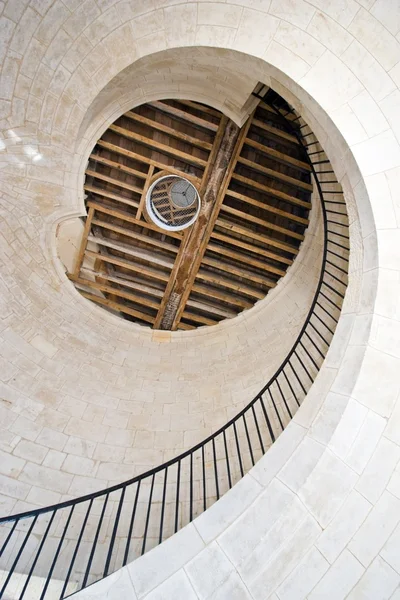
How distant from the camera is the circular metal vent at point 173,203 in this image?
19.2 ft

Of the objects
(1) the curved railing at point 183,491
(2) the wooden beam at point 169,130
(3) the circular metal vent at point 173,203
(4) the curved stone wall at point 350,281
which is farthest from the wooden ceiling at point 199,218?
(4) the curved stone wall at point 350,281

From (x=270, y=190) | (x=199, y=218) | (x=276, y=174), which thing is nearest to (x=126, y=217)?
(x=199, y=218)

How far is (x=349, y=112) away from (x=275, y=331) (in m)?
3.15

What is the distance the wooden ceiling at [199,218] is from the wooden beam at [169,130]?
0.01 metres

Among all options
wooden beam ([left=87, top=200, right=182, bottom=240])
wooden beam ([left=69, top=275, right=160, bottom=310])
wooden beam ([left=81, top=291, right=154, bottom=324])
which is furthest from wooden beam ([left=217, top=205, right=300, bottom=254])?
wooden beam ([left=81, top=291, right=154, bottom=324])

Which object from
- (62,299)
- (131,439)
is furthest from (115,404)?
(62,299)

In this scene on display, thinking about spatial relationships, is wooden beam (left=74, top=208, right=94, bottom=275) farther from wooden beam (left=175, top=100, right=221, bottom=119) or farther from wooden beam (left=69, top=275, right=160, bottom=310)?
wooden beam (left=175, top=100, right=221, bottom=119)

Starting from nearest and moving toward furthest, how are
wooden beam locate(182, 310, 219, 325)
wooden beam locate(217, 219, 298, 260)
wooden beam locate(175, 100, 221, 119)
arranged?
1. wooden beam locate(175, 100, 221, 119)
2. wooden beam locate(217, 219, 298, 260)
3. wooden beam locate(182, 310, 219, 325)

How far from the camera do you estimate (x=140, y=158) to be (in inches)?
212

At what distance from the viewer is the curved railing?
12.2 ft

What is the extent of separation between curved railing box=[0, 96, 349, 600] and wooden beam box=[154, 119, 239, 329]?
118 cm

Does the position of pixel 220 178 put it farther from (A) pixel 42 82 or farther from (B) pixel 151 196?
(A) pixel 42 82

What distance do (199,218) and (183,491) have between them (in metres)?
3.93

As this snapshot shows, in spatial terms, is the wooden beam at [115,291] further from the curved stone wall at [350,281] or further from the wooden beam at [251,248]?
the curved stone wall at [350,281]
